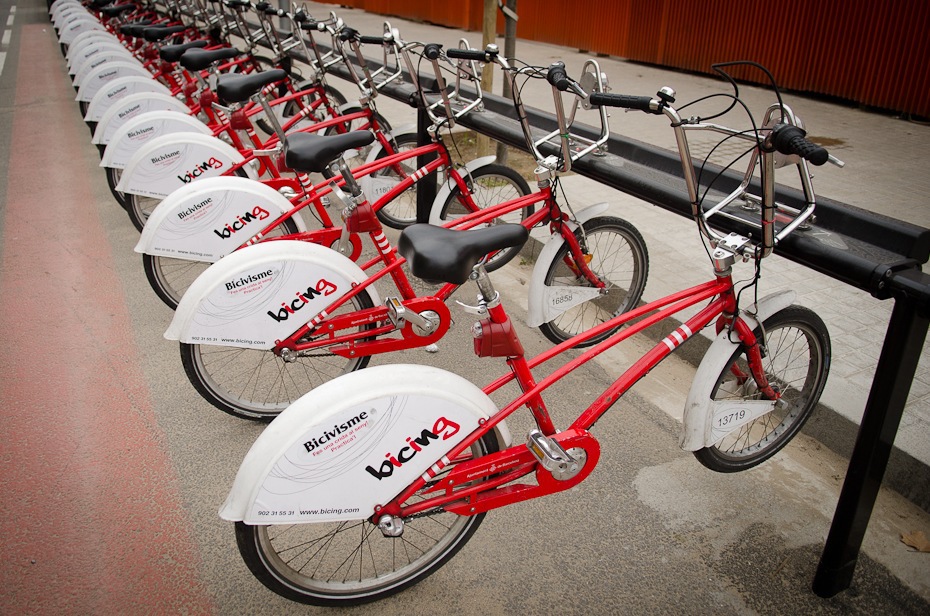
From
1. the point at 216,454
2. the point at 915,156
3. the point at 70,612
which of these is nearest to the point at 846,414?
the point at 216,454

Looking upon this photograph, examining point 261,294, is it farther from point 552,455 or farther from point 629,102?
point 629,102

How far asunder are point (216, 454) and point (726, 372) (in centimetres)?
216

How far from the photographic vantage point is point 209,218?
3.67 meters

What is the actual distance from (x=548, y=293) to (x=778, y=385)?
1110 mm

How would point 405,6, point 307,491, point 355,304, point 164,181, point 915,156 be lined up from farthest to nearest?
point 405,6, point 915,156, point 164,181, point 355,304, point 307,491

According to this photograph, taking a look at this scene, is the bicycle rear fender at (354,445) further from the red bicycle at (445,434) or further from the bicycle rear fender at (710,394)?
the bicycle rear fender at (710,394)

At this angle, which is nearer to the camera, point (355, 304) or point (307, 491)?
point (307, 491)

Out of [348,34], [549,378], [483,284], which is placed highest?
[348,34]

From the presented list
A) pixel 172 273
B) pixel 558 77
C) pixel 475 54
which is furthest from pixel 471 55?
pixel 172 273

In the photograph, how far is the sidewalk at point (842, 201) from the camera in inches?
121

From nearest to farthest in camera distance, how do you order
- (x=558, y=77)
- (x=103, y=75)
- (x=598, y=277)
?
(x=558, y=77) → (x=598, y=277) → (x=103, y=75)

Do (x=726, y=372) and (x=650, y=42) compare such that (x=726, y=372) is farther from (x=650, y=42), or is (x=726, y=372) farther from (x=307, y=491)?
(x=650, y=42)

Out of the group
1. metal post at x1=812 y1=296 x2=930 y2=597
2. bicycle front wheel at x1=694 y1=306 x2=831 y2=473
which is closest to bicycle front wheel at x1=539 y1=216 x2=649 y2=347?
bicycle front wheel at x1=694 y1=306 x2=831 y2=473

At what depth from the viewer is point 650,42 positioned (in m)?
11.0
